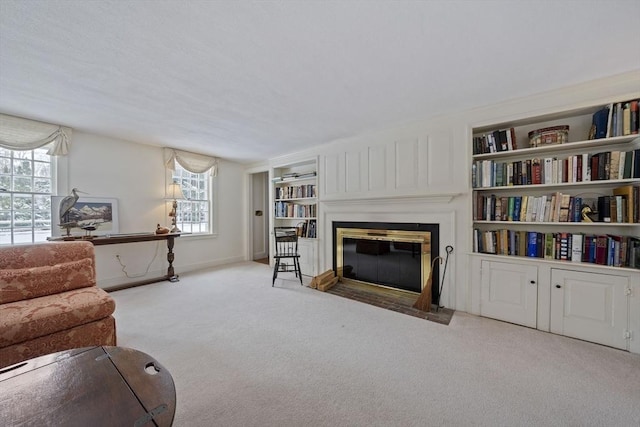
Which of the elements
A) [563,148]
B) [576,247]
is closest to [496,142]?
[563,148]

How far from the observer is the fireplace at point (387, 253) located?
2990 millimetres

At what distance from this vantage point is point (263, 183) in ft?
19.7

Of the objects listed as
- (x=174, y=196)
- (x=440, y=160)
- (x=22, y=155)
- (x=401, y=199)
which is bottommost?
(x=401, y=199)

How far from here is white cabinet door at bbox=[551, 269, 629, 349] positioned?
6.48ft

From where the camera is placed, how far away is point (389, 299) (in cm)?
308

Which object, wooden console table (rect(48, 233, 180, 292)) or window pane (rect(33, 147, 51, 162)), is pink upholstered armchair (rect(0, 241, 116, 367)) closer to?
wooden console table (rect(48, 233, 180, 292))

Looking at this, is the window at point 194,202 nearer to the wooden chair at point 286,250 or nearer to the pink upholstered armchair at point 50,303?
the wooden chair at point 286,250

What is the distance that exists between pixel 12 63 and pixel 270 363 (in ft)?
9.76

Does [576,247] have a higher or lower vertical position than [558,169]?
lower

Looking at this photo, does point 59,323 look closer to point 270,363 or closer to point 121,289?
point 270,363

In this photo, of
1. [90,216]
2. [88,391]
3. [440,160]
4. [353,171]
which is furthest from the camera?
[353,171]

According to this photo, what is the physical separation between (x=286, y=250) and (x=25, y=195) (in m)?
3.57

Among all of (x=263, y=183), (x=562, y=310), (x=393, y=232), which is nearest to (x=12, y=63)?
(x=393, y=232)

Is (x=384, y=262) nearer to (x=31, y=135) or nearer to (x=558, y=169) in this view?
(x=558, y=169)
